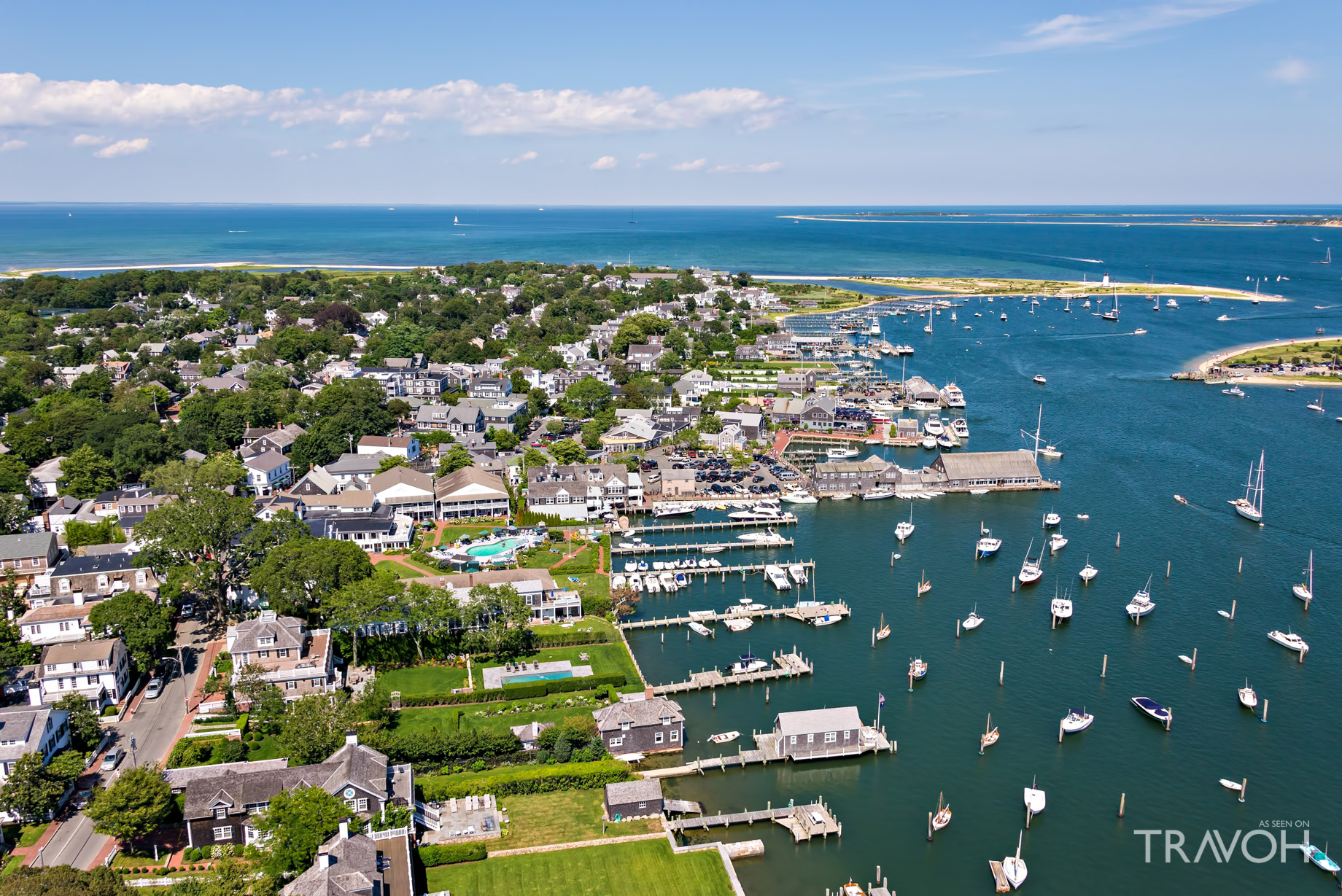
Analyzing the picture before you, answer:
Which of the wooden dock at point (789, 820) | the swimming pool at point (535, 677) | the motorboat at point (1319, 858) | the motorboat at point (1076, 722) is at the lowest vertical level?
the motorboat at point (1319, 858)

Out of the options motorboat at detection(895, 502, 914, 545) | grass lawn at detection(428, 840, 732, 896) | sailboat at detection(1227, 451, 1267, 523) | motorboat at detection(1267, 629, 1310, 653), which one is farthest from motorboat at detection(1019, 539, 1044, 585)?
grass lawn at detection(428, 840, 732, 896)

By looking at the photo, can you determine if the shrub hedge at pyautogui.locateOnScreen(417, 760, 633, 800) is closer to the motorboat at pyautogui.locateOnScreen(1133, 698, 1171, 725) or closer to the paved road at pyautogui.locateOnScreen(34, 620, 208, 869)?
the paved road at pyautogui.locateOnScreen(34, 620, 208, 869)

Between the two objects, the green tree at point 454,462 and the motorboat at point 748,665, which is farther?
the green tree at point 454,462

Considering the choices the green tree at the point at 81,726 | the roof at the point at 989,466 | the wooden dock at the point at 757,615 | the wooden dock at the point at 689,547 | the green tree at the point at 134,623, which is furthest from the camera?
the roof at the point at 989,466

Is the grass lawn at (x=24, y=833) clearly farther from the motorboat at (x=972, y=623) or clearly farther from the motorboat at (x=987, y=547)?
the motorboat at (x=987, y=547)

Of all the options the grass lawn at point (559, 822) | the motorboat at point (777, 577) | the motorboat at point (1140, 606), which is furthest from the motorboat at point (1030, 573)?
the grass lawn at point (559, 822)

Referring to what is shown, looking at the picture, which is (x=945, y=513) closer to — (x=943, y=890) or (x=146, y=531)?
(x=943, y=890)

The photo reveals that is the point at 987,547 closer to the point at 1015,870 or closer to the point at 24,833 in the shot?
the point at 1015,870

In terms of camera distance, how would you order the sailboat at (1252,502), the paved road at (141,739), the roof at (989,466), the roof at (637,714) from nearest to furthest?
the paved road at (141,739)
the roof at (637,714)
the sailboat at (1252,502)
the roof at (989,466)
